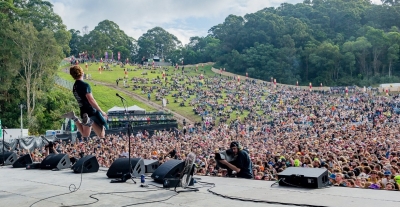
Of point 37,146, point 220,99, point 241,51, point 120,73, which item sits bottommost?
point 37,146

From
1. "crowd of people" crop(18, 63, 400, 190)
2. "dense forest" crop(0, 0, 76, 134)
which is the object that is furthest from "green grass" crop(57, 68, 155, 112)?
"dense forest" crop(0, 0, 76, 134)

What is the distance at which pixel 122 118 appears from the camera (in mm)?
32969

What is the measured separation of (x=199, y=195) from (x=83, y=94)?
7.83 ft

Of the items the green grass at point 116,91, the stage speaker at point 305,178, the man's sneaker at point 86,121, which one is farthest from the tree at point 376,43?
the man's sneaker at point 86,121

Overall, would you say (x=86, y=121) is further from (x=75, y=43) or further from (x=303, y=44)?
(x=75, y=43)

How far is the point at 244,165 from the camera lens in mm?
8133

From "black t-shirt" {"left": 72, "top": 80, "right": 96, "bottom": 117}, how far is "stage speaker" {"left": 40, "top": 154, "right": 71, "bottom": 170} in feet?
13.8

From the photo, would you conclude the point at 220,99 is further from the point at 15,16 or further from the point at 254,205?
the point at 254,205

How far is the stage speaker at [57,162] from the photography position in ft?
33.7

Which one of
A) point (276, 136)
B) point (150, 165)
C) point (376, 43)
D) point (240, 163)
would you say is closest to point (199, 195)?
point (240, 163)

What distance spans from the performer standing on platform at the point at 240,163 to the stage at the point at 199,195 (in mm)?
376

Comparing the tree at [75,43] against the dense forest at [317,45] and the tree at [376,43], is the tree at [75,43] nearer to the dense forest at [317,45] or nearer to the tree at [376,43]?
the dense forest at [317,45]

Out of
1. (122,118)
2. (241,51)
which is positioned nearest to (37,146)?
(122,118)

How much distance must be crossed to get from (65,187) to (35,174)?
256cm
